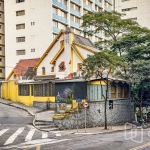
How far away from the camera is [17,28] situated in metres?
64.8

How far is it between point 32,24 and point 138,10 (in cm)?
3239

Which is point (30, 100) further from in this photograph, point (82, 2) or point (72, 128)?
point (82, 2)

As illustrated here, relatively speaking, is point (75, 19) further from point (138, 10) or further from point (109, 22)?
point (109, 22)

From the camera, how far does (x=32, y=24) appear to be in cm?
6266

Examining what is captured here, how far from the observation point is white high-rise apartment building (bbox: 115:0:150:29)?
78812 mm

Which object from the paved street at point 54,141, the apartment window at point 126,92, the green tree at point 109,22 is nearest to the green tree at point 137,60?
the apartment window at point 126,92

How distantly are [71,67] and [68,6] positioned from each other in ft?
90.9

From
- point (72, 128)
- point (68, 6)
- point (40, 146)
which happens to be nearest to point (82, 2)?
point (68, 6)

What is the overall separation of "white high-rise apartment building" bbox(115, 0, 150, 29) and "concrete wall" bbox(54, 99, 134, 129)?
45.2m

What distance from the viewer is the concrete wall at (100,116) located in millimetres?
28734

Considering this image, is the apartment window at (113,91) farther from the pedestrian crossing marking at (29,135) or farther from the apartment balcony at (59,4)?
the apartment balcony at (59,4)

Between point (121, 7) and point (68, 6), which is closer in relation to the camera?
point (68, 6)

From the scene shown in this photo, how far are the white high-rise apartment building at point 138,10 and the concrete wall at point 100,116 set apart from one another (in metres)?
45.2

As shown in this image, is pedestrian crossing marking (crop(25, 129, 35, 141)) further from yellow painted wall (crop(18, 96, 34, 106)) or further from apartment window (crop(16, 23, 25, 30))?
apartment window (crop(16, 23, 25, 30))
